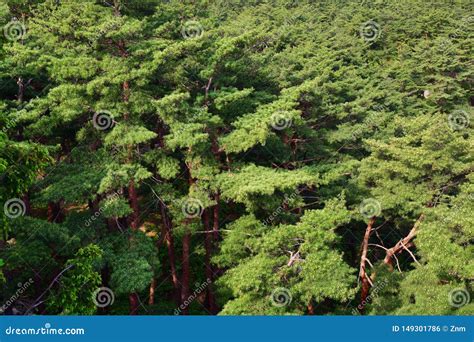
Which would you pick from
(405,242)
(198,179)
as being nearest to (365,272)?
(405,242)

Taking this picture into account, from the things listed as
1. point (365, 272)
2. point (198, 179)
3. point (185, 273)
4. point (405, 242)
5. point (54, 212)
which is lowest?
point (185, 273)

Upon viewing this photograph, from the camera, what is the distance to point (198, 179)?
14.4m

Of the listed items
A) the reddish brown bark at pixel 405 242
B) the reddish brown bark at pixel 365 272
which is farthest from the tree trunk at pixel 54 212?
the reddish brown bark at pixel 405 242

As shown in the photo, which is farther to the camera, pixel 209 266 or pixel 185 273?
pixel 209 266

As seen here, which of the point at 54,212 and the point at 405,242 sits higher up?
the point at 54,212

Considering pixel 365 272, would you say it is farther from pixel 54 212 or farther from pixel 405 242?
pixel 54 212

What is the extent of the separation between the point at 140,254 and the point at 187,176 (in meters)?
5.09

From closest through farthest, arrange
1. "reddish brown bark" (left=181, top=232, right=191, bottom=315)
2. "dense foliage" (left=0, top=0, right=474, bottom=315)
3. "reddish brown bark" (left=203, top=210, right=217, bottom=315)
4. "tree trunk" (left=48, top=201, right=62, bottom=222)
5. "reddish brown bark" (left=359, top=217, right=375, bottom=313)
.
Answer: "dense foliage" (left=0, top=0, right=474, bottom=315)
"reddish brown bark" (left=359, top=217, right=375, bottom=313)
"reddish brown bark" (left=181, top=232, right=191, bottom=315)
"reddish brown bark" (left=203, top=210, right=217, bottom=315)
"tree trunk" (left=48, top=201, right=62, bottom=222)

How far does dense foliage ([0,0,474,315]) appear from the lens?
35.0 feet

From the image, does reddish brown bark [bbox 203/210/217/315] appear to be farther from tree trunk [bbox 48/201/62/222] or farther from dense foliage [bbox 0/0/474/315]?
tree trunk [bbox 48/201/62/222]

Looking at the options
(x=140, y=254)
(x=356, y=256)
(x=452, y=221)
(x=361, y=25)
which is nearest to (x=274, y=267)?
(x=140, y=254)

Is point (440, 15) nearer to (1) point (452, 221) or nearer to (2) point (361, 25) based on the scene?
(2) point (361, 25)

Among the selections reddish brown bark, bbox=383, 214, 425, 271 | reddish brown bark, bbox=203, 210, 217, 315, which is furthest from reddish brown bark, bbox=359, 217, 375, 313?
reddish brown bark, bbox=203, 210, 217, 315

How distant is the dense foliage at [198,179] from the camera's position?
1066 cm
